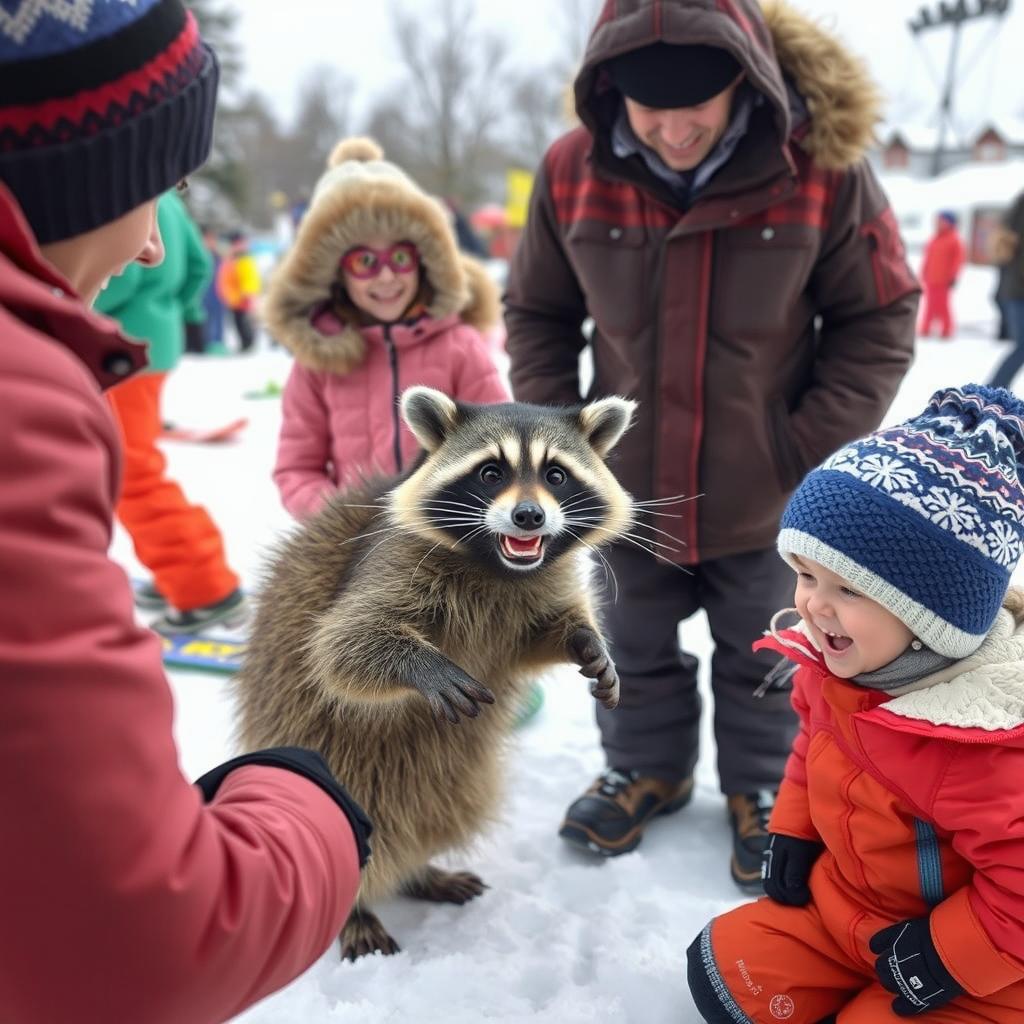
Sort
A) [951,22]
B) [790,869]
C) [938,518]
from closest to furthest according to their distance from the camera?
1. [938,518]
2. [790,869]
3. [951,22]

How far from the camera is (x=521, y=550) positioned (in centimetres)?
168

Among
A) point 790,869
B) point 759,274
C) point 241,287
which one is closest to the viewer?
point 790,869

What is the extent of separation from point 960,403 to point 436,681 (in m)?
1.06

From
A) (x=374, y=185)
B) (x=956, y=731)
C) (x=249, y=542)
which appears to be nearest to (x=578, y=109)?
(x=374, y=185)

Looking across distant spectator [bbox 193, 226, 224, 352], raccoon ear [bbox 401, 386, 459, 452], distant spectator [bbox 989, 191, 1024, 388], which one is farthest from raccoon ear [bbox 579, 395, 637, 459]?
distant spectator [bbox 193, 226, 224, 352]

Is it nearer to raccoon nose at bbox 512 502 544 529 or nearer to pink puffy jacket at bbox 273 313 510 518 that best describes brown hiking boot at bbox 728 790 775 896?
raccoon nose at bbox 512 502 544 529

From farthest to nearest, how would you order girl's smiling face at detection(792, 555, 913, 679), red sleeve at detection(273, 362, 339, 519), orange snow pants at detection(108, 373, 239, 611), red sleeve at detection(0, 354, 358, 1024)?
orange snow pants at detection(108, 373, 239, 611) < red sleeve at detection(273, 362, 339, 519) < girl's smiling face at detection(792, 555, 913, 679) < red sleeve at detection(0, 354, 358, 1024)

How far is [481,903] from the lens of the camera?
7.47ft

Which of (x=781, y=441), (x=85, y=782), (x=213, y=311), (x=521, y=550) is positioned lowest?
(x=213, y=311)

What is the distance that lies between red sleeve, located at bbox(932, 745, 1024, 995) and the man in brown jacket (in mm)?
901

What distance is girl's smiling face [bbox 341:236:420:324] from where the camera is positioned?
2752mm

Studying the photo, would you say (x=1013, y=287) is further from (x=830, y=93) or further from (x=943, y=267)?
(x=830, y=93)

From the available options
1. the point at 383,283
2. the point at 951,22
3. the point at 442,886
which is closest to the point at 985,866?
the point at 442,886

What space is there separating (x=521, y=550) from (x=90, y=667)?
102 centimetres
